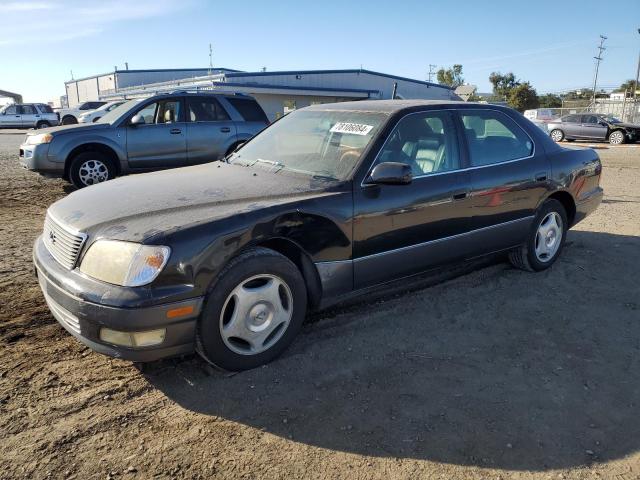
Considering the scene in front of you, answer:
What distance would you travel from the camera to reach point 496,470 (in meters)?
2.39

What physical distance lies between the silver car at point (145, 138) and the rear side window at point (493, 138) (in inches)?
225

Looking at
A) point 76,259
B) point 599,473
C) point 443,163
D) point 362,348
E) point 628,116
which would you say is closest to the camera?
point 599,473

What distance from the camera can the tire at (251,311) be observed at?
2920 millimetres

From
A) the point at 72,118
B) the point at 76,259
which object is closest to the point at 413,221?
the point at 76,259

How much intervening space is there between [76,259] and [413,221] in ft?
7.41

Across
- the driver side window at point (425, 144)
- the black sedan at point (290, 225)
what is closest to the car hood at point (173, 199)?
the black sedan at point (290, 225)

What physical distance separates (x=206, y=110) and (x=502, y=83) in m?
62.6

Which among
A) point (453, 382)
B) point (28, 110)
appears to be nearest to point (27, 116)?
point (28, 110)

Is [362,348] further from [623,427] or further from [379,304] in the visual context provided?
[623,427]

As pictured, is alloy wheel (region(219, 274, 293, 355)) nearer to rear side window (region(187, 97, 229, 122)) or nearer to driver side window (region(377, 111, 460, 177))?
driver side window (region(377, 111, 460, 177))

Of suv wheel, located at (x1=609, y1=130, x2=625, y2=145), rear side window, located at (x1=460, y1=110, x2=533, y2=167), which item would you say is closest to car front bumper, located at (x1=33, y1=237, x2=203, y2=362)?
rear side window, located at (x1=460, y1=110, x2=533, y2=167)

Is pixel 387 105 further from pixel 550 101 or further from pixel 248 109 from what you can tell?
pixel 550 101

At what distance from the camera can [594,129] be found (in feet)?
77.8

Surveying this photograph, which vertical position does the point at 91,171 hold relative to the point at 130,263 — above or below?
below
